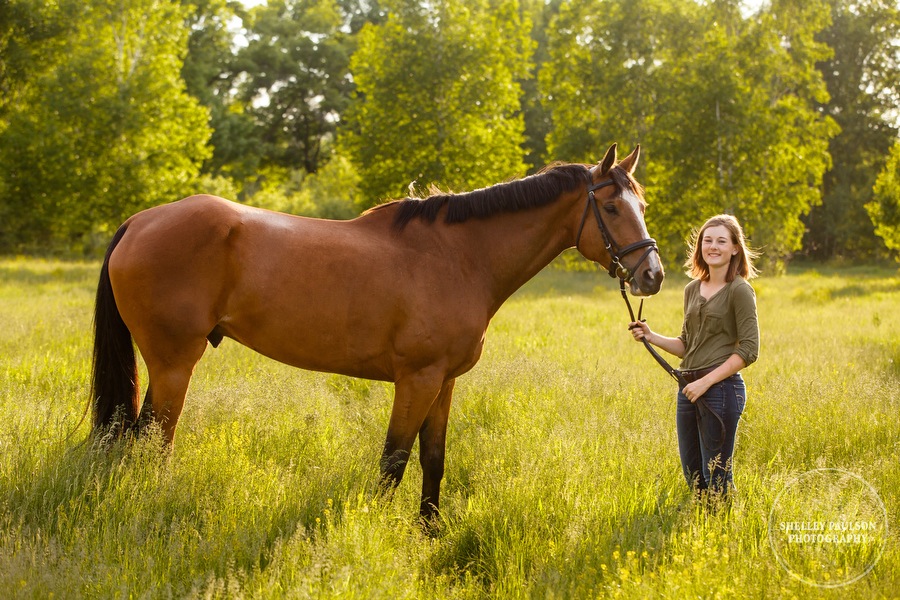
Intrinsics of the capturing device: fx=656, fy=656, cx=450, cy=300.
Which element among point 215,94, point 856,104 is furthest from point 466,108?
point 856,104

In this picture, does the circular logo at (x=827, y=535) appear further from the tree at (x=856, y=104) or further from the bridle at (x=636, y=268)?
the tree at (x=856, y=104)

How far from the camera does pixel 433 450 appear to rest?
430 cm

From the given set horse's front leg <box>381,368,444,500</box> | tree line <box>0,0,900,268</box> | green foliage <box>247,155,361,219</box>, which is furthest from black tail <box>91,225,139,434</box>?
green foliage <box>247,155,361,219</box>

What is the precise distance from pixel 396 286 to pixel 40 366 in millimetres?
4534

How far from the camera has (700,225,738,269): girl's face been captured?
149 inches

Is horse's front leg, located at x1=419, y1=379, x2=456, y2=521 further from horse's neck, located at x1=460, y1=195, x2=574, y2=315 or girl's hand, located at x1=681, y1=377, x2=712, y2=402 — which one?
girl's hand, located at x1=681, y1=377, x2=712, y2=402

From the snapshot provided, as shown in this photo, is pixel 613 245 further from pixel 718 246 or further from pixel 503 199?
pixel 503 199

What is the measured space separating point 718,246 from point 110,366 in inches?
154

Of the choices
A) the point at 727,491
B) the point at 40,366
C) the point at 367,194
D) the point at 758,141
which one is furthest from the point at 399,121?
the point at 727,491

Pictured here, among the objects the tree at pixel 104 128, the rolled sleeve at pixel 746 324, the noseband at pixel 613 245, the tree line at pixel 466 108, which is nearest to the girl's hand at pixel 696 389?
the rolled sleeve at pixel 746 324

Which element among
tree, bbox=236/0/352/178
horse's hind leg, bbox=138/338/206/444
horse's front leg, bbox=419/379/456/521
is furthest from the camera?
tree, bbox=236/0/352/178

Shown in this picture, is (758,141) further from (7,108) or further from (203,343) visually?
(7,108)

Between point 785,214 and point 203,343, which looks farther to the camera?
point 785,214

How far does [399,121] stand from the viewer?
21.7m
